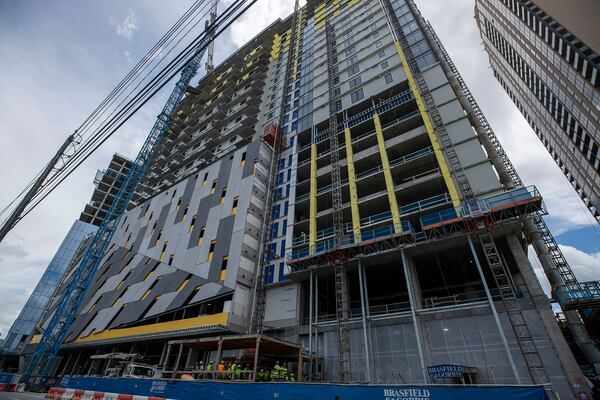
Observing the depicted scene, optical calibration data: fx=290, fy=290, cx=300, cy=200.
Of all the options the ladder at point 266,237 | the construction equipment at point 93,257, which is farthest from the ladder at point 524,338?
the construction equipment at point 93,257

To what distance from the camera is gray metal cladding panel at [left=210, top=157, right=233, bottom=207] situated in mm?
38650

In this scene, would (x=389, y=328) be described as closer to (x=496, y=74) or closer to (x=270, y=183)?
(x=270, y=183)

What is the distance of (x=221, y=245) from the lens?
32625 millimetres

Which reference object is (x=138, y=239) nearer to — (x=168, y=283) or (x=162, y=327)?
(x=168, y=283)

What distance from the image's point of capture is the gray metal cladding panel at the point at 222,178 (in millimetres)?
38650

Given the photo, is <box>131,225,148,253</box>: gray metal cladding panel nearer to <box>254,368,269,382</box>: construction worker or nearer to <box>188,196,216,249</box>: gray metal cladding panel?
<box>188,196,216,249</box>: gray metal cladding panel

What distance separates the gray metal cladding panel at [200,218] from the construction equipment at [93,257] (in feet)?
50.7

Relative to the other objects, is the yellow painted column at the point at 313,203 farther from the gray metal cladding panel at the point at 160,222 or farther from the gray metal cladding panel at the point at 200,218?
the gray metal cladding panel at the point at 160,222

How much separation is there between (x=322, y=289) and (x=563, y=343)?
1989 cm

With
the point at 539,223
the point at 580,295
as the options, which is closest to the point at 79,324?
the point at 580,295

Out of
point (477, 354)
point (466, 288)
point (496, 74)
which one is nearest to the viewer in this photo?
point (477, 354)

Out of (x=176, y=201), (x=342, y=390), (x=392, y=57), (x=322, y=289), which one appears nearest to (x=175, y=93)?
(x=176, y=201)

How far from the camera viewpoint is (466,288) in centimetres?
3033

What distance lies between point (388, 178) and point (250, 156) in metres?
19.6
